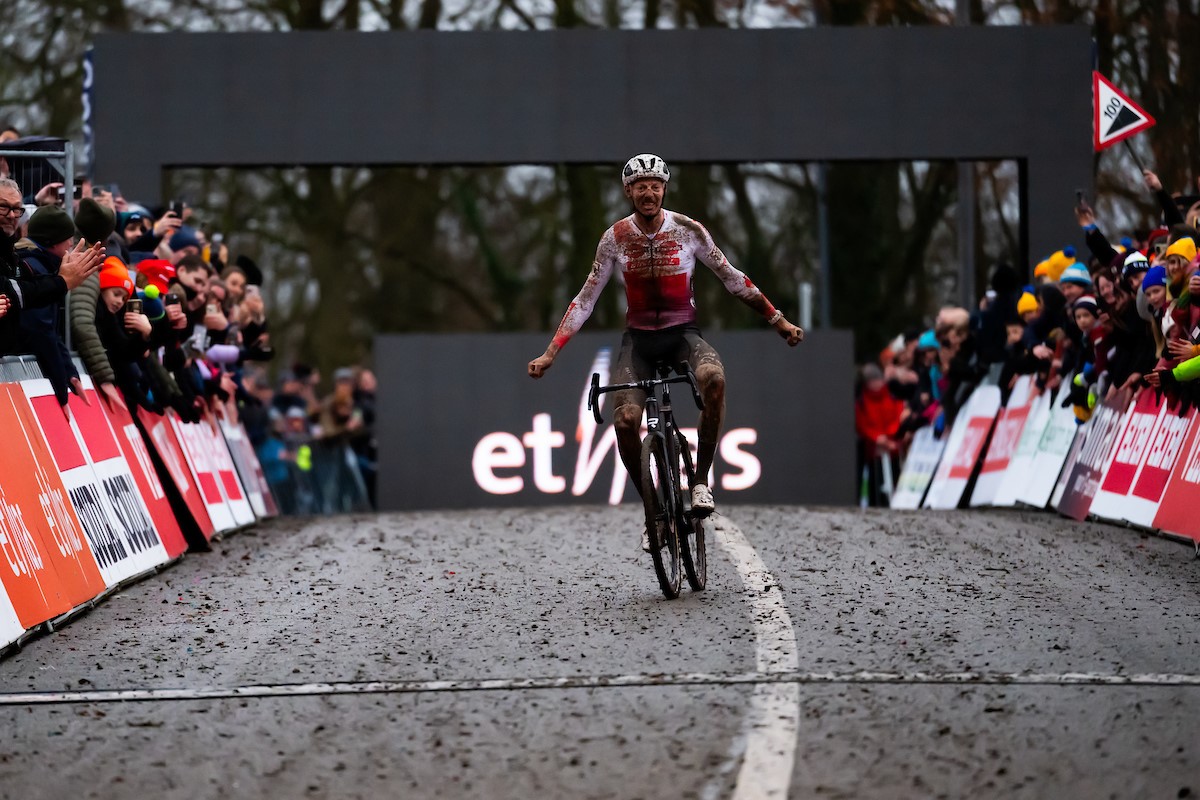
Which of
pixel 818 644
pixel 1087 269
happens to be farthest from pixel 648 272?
pixel 1087 269

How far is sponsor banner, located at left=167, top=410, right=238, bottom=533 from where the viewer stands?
15453 mm

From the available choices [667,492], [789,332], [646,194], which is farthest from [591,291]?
[667,492]

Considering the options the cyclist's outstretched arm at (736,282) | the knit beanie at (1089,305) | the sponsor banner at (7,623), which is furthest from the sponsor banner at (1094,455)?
the sponsor banner at (7,623)

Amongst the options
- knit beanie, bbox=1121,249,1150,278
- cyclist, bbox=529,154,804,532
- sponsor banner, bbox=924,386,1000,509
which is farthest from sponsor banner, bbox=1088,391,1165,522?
cyclist, bbox=529,154,804,532

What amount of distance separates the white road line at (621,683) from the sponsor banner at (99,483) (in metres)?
3.60

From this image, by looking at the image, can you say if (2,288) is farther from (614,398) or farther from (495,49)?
(495,49)

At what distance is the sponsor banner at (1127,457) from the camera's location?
1471 cm

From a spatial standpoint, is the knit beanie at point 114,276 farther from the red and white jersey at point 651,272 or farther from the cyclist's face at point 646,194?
the cyclist's face at point 646,194

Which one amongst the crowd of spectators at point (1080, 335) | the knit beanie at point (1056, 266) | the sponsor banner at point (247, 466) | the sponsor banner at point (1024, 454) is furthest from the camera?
the knit beanie at point (1056, 266)

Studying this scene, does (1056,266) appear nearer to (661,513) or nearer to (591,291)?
(591,291)

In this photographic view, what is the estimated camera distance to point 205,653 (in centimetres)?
872

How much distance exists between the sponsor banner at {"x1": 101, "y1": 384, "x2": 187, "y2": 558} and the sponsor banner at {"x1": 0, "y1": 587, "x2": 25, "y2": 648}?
3929 mm

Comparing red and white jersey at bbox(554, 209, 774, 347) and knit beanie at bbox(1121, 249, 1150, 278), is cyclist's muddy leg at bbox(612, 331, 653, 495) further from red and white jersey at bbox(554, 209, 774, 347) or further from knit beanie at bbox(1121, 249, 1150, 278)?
knit beanie at bbox(1121, 249, 1150, 278)

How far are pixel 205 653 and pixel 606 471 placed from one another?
15.5m
